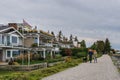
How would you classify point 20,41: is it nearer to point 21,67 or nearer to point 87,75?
point 21,67

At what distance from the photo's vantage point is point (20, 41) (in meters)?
58.6

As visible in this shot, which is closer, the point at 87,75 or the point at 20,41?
the point at 87,75

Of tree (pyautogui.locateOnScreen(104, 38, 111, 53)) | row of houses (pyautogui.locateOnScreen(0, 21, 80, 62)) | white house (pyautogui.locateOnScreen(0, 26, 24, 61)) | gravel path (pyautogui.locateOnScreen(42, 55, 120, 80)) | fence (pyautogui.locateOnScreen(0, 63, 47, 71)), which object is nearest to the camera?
gravel path (pyautogui.locateOnScreen(42, 55, 120, 80))

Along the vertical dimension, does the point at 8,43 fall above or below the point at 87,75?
above

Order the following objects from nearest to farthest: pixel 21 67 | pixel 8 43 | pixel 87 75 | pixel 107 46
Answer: pixel 87 75 < pixel 21 67 < pixel 8 43 < pixel 107 46

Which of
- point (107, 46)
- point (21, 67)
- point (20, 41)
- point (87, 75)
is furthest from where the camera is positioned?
point (107, 46)

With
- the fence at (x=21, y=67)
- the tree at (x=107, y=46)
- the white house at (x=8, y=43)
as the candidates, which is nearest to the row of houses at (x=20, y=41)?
the white house at (x=8, y=43)

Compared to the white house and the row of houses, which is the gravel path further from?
the white house

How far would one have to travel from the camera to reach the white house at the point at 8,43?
49500 millimetres

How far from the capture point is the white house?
49500 mm

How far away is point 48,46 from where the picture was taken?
64.6 metres

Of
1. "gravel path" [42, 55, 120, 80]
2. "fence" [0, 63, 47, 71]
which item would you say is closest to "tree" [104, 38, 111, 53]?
"fence" [0, 63, 47, 71]

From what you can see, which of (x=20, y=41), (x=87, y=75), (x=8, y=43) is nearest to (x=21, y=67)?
(x=87, y=75)

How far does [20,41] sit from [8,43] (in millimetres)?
8274
